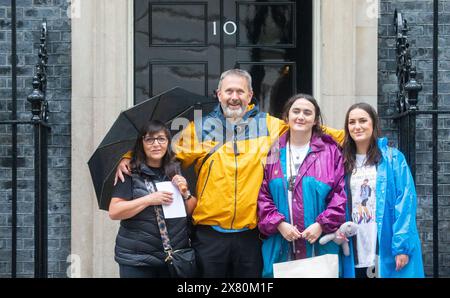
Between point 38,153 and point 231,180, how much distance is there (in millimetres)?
1852

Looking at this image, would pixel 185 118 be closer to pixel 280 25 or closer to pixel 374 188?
pixel 374 188

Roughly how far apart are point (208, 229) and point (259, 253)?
342 mm

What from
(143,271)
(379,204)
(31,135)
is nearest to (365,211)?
(379,204)

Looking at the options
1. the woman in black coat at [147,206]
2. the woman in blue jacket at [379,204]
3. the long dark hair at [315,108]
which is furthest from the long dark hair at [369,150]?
the woman in black coat at [147,206]

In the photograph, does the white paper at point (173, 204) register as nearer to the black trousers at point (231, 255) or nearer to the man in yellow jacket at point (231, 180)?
the man in yellow jacket at point (231, 180)

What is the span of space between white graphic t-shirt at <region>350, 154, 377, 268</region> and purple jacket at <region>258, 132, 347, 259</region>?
0.37ft

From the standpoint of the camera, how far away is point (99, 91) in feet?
21.7

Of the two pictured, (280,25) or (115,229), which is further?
(280,25)

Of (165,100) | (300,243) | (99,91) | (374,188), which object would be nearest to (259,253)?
(300,243)

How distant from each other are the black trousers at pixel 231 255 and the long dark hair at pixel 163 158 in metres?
0.43

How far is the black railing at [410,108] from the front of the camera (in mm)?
5887

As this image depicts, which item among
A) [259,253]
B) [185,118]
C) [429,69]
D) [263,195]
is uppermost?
[429,69]

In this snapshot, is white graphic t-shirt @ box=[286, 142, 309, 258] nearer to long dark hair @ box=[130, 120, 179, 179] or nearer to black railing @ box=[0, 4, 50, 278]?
long dark hair @ box=[130, 120, 179, 179]

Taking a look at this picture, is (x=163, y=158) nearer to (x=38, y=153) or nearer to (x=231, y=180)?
(x=231, y=180)
